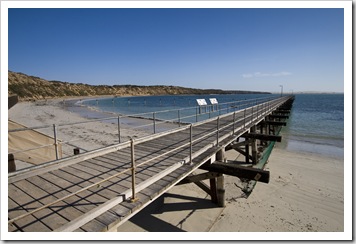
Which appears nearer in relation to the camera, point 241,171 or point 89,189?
point 89,189

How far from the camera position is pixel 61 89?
8294cm

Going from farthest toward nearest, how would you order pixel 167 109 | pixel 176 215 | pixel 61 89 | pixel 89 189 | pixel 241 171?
pixel 61 89 → pixel 167 109 → pixel 176 215 → pixel 241 171 → pixel 89 189

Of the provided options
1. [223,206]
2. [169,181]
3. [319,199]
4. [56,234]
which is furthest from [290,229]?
[56,234]

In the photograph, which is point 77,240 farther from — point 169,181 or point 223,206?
point 223,206

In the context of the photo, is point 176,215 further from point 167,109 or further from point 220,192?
point 167,109

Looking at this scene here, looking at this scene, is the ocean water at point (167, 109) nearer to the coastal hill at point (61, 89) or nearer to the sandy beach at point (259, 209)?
the sandy beach at point (259, 209)

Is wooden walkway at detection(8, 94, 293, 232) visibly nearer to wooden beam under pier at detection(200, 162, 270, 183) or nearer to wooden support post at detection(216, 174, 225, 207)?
wooden beam under pier at detection(200, 162, 270, 183)

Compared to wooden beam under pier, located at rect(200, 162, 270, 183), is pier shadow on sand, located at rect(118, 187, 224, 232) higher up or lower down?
lower down

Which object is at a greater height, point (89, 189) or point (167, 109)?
point (167, 109)

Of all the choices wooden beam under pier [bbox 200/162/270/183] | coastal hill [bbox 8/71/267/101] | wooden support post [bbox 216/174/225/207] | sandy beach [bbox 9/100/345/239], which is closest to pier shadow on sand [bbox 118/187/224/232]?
sandy beach [bbox 9/100/345/239]

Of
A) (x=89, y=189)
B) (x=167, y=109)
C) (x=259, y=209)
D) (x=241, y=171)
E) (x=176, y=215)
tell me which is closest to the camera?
(x=89, y=189)

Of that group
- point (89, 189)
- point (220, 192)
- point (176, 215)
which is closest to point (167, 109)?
point (220, 192)

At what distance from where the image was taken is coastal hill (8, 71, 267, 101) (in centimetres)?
6144

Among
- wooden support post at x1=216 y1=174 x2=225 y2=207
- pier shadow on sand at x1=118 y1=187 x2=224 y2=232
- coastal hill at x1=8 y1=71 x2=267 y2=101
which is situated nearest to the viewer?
pier shadow on sand at x1=118 y1=187 x2=224 y2=232
